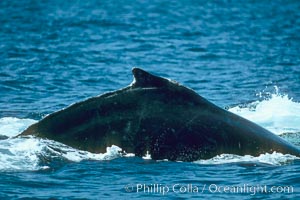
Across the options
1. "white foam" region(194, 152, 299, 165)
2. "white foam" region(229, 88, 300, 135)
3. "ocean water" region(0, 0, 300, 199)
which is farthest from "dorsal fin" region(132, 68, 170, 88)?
"white foam" region(229, 88, 300, 135)

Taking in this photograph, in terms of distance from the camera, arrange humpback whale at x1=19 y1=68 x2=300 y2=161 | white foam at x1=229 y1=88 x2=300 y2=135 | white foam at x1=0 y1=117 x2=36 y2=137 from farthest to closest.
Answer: white foam at x1=229 y1=88 x2=300 y2=135, white foam at x1=0 y1=117 x2=36 y2=137, humpback whale at x1=19 y1=68 x2=300 y2=161

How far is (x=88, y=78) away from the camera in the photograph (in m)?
24.3

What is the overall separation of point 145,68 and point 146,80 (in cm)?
1577

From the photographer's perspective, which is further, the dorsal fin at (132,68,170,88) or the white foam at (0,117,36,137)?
the white foam at (0,117,36,137)

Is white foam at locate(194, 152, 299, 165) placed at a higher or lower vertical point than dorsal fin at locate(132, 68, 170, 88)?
lower

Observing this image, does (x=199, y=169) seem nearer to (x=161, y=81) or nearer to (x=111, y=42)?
(x=161, y=81)

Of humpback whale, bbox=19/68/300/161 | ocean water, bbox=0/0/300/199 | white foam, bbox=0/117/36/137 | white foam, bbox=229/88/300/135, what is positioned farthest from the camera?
white foam, bbox=229/88/300/135

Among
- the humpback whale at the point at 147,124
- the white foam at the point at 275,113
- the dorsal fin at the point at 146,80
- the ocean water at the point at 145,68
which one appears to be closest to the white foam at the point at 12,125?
the ocean water at the point at 145,68

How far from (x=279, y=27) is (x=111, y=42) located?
12.4 meters

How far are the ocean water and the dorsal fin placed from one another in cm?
109

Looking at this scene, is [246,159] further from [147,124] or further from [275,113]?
[275,113]

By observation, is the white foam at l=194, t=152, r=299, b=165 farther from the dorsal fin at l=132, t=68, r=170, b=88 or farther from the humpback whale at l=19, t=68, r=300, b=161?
the dorsal fin at l=132, t=68, r=170, b=88

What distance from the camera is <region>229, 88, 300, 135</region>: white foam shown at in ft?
54.1

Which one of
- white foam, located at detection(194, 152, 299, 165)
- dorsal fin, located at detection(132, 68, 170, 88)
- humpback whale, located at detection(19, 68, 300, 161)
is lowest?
white foam, located at detection(194, 152, 299, 165)
